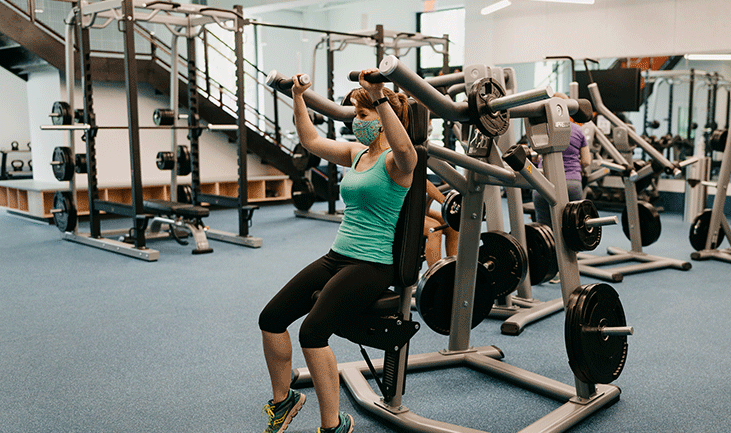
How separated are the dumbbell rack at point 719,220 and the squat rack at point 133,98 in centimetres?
400

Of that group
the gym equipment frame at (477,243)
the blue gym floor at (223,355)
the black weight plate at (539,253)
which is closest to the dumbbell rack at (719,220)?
the blue gym floor at (223,355)

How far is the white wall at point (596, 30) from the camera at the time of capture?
300 inches

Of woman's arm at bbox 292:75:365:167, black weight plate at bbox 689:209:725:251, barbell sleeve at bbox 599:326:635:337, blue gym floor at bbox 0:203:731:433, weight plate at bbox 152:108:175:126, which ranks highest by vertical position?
weight plate at bbox 152:108:175:126

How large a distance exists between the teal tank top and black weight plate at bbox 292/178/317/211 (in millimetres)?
5664

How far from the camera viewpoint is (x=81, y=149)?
7.67 m

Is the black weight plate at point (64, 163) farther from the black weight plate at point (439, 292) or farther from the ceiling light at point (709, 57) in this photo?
the ceiling light at point (709, 57)

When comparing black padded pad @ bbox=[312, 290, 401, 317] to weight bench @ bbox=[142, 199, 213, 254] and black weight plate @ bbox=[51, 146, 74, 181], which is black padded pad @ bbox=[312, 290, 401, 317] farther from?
black weight plate @ bbox=[51, 146, 74, 181]

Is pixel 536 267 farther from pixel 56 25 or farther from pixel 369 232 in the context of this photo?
pixel 56 25

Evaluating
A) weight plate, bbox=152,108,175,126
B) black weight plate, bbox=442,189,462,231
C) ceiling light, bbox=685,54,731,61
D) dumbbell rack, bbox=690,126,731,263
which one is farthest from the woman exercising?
ceiling light, bbox=685,54,731,61

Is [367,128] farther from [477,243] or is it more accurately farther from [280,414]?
[280,414]

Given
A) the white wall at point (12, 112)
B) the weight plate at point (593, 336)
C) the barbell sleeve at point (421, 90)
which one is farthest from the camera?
the white wall at point (12, 112)

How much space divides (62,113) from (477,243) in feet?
15.2

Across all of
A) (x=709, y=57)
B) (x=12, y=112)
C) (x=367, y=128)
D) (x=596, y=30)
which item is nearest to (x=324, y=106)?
(x=367, y=128)

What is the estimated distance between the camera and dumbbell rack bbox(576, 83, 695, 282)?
4922 millimetres
